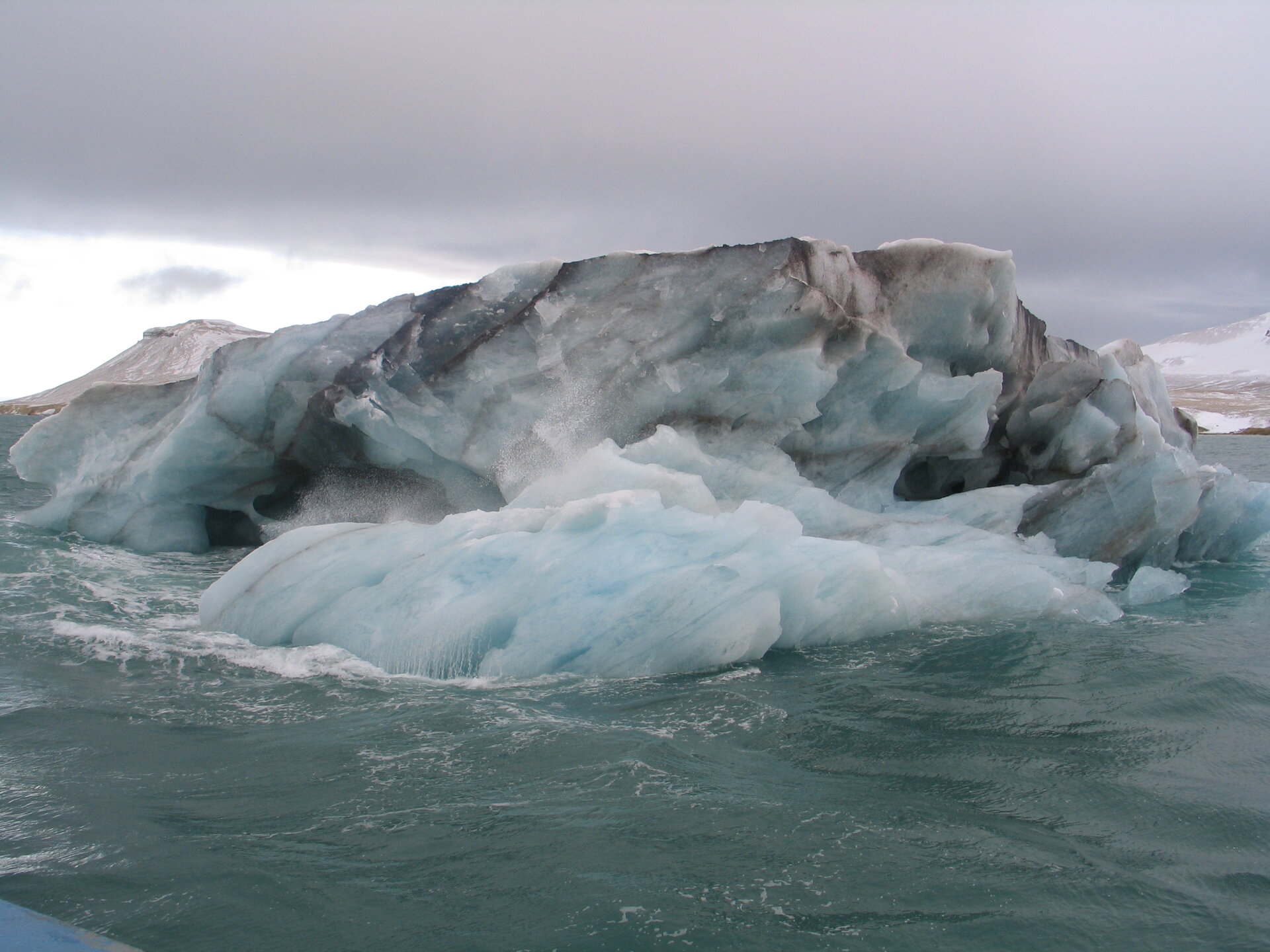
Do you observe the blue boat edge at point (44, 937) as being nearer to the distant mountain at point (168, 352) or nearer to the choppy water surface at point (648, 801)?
the choppy water surface at point (648, 801)

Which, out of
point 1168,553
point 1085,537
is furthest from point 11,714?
point 1168,553

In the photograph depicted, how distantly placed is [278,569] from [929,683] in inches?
215

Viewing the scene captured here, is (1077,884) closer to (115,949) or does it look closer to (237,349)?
(115,949)

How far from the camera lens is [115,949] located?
8.32ft

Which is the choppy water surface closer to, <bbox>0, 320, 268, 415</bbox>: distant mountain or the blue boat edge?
the blue boat edge

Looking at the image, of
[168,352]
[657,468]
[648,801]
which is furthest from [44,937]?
[168,352]

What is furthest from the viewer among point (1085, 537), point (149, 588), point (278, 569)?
point (1085, 537)

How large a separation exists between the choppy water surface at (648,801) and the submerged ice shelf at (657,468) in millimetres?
609

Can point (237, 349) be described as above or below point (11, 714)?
above

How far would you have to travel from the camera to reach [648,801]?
14.1 ft

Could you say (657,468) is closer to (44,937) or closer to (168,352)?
(44,937)

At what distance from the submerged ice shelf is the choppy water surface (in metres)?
0.61

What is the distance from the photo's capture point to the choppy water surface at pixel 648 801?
3.31 meters

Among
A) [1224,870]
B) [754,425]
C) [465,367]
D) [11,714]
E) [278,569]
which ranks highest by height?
[465,367]
